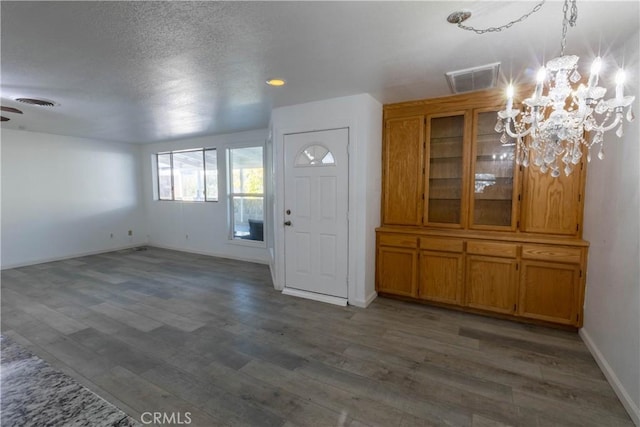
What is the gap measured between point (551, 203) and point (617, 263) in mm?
909

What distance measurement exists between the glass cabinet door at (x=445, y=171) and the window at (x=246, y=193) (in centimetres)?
302

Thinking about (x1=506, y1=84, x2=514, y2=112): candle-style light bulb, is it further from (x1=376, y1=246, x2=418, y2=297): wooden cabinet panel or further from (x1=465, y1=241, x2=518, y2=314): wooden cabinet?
(x1=376, y1=246, x2=418, y2=297): wooden cabinet panel

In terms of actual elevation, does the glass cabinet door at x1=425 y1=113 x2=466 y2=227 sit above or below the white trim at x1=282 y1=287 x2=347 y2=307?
above

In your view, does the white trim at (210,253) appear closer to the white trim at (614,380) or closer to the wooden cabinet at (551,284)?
the wooden cabinet at (551,284)

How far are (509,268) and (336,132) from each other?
2320 mm

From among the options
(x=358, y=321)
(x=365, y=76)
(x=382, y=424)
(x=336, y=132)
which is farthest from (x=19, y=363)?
(x=336, y=132)

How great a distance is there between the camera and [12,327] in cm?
300

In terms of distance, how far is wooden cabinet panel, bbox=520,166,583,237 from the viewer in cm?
288

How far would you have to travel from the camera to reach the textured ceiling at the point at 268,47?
1.76 metres

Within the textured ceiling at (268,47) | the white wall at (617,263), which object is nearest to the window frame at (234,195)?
the textured ceiling at (268,47)

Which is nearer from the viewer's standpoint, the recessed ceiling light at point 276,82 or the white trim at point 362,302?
the recessed ceiling light at point 276,82

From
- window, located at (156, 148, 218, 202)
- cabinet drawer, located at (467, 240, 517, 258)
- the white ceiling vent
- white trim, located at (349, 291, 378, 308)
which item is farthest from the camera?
window, located at (156, 148, 218, 202)

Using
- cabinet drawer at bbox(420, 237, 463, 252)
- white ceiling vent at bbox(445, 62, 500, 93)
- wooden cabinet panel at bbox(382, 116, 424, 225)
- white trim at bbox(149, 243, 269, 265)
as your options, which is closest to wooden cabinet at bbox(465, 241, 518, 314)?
cabinet drawer at bbox(420, 237, 463, 252)

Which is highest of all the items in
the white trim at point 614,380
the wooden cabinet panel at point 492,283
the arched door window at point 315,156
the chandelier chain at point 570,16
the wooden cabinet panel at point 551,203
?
the chandelier chain at point 570,16
